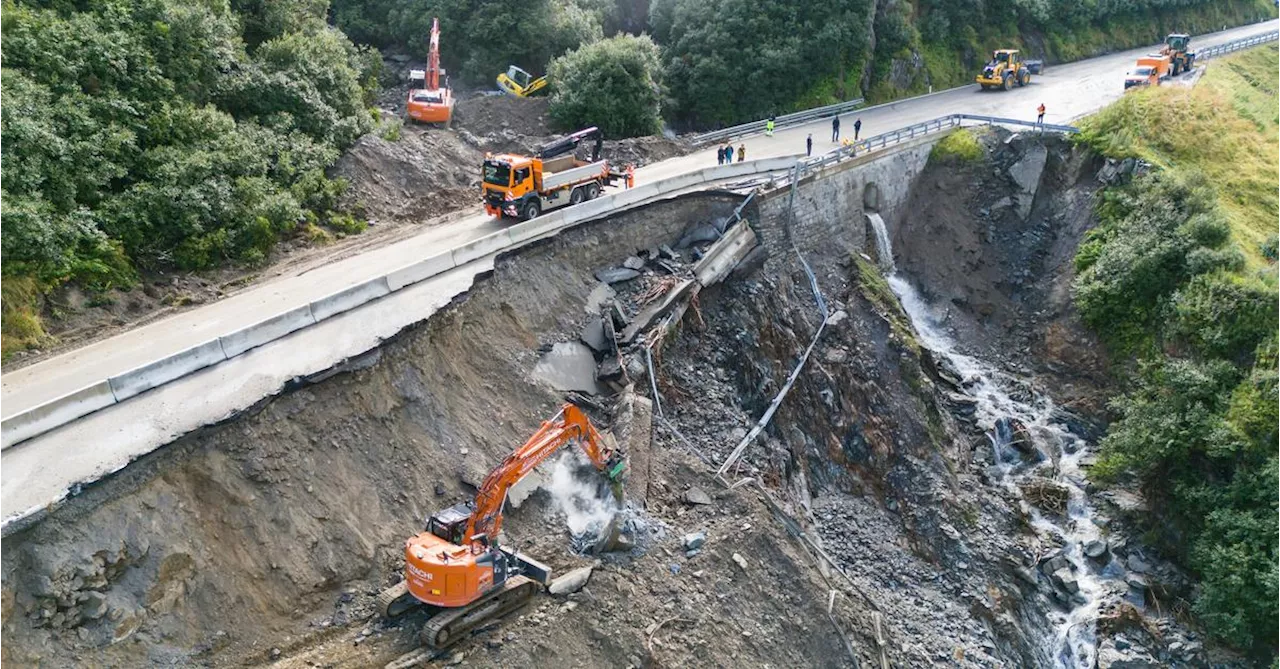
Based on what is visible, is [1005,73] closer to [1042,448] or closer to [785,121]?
[785,121]

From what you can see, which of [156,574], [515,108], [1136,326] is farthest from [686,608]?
[515,108]

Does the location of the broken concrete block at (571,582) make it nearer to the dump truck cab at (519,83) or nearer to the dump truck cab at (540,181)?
the dump truck cab at (540,181)

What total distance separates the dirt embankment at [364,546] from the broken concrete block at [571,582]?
19 centimetres

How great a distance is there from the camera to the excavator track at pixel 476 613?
1426 centimetres

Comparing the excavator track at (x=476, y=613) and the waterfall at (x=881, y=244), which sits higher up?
the waterfall at (x=881, y=244)

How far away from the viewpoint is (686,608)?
55.5ft

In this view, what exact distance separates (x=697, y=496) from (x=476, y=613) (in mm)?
6129

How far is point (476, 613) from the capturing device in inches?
579

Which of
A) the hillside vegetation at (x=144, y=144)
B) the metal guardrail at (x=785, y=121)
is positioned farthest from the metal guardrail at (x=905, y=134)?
the hillside vegetation at (x=144, y=144)

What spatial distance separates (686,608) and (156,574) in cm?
932

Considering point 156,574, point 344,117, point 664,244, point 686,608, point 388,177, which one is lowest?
point 686,608

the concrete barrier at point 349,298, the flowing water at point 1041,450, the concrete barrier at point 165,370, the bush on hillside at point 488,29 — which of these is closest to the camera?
the concrete barrier at point 165,370

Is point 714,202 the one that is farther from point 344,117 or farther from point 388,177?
point 344,117

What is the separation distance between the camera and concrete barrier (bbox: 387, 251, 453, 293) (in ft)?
63.8
